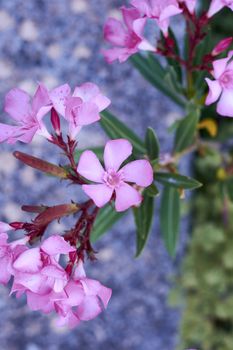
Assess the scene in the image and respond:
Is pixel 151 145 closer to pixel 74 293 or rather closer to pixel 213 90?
pixel 213 90

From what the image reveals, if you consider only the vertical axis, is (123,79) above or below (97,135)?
above

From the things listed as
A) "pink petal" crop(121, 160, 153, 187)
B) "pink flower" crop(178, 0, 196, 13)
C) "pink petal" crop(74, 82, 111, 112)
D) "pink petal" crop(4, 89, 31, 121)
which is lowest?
"pink petal" crop(121, 160, 153, 187)

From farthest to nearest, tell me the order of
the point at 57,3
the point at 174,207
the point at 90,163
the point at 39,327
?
1. the point at 39,327
2. the point at 57,3
3. the point at 174,207
4. the point at 90,163

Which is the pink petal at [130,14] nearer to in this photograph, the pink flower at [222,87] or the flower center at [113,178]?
the pink flower at [222,87]

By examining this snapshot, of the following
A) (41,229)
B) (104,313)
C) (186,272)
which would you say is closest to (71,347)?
(104,313)

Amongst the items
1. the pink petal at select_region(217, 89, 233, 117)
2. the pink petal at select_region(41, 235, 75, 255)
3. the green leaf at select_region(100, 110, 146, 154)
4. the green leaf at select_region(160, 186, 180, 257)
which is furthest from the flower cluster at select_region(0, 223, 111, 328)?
the green leaf at select_region(160, 186, 180, 257)

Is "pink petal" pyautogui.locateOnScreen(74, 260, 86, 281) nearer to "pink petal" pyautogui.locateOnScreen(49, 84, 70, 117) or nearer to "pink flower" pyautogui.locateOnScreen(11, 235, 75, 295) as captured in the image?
"pink flower" pyautogui.locateOnScreen(11, 235, 75, 295)

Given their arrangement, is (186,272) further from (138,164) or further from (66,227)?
(138,164)
